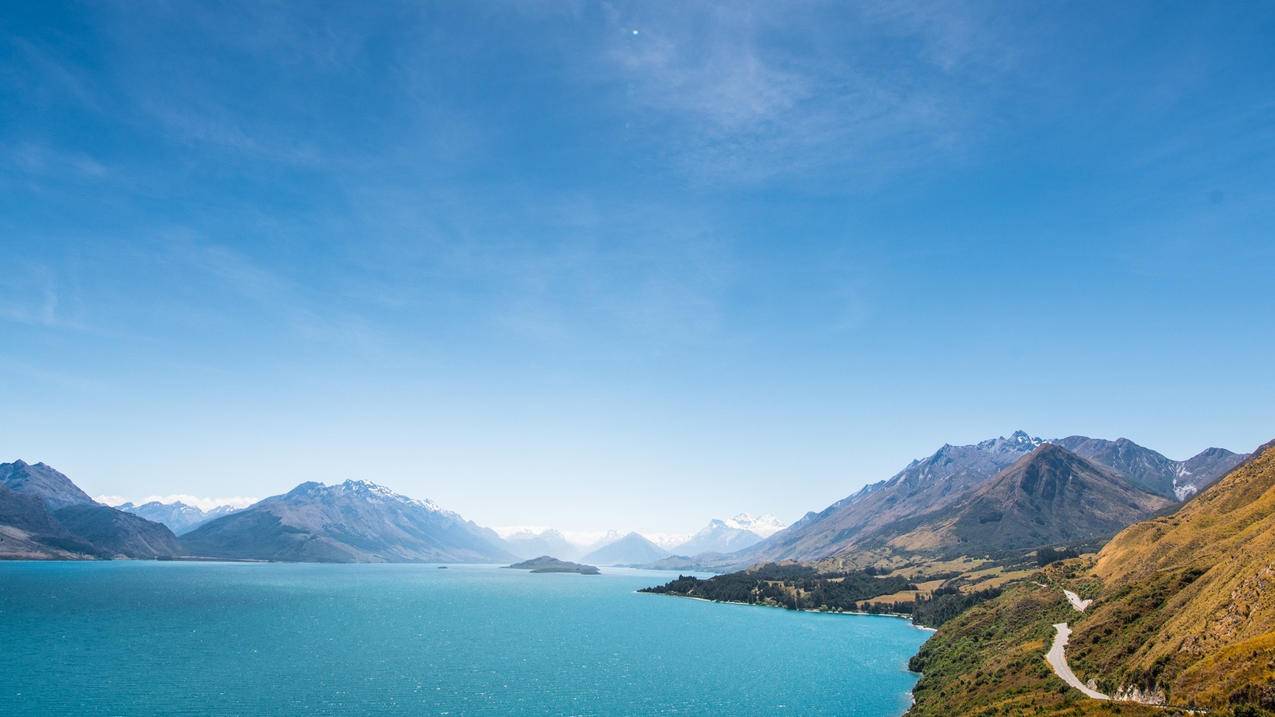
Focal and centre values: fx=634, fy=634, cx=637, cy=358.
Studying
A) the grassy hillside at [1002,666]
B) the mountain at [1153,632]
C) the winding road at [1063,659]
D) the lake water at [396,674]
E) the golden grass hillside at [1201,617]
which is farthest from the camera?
the lake water at [396,674]

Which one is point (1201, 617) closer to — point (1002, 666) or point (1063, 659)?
point (1063, 659)

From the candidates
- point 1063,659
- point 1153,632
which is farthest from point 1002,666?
point 1153,632

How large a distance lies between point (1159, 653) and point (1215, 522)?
302 feet

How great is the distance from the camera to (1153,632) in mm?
90250

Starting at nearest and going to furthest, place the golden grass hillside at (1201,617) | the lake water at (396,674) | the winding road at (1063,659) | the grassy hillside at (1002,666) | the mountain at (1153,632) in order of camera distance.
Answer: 1. the golden grass hillside at (1201,617)
2. the mountain at (1153,632)
3. the grassy hillside at (1002,666)
4. the winding road at (1063,659)
5. the lake water at (396,674)

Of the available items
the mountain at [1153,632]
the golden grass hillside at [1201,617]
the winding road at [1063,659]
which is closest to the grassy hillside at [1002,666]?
the mountain at [1153,632]

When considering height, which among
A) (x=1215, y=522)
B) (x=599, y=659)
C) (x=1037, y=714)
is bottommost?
(x=599, y=659)

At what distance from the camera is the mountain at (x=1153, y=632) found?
64125 mm

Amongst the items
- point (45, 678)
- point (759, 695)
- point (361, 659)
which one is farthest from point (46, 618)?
point (759, 695)

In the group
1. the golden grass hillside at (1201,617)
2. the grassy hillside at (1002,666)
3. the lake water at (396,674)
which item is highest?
the golden grass hillside at (1201,617)

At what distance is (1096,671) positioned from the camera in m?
89.0

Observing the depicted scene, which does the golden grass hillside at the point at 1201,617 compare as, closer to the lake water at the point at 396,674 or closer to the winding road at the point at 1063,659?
the winding road at the point at 1063,659

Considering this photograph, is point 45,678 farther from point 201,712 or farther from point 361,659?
point 361,659

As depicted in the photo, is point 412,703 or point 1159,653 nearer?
point 1159,653
